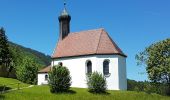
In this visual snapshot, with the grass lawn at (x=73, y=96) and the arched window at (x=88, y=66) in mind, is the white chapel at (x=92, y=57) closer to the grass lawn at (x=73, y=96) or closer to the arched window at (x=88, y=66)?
the arched window at (x=88, y=66)

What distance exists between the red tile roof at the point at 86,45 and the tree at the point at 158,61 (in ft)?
15.0

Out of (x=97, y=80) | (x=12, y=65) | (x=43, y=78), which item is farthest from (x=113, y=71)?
(x=12, y=65)

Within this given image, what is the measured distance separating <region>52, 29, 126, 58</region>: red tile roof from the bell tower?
43.3 inches

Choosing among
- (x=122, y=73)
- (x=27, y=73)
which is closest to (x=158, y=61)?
(x=122, y=73)

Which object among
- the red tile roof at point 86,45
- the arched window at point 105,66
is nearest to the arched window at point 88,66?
the red tile roof at point 86,45

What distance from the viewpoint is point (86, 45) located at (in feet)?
212

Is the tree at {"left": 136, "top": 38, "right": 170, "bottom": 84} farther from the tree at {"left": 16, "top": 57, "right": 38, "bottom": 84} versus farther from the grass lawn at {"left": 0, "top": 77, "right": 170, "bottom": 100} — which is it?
the tree at {"left": 16, "top": 57, "right": 38, "bottom": 84}

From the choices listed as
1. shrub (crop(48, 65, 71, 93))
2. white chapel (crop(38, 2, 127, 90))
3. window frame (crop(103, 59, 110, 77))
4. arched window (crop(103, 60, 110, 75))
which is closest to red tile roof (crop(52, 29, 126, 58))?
white chapel (crop(38, 2, 127, 90))

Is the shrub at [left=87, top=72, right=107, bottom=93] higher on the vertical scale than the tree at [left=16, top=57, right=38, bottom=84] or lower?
lower

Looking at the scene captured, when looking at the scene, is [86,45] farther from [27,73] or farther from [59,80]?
[27,73]

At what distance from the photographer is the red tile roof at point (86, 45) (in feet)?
206

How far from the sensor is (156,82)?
63562 millimetres

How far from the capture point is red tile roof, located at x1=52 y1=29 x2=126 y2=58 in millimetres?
62759

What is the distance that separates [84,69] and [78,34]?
25.3ft
